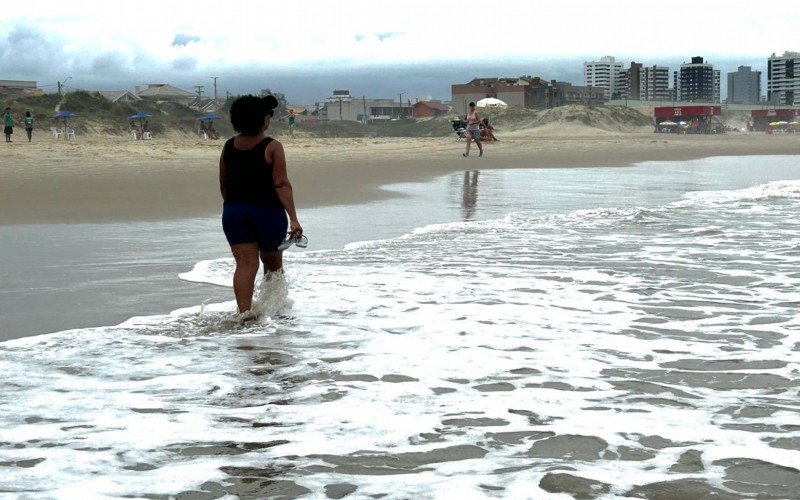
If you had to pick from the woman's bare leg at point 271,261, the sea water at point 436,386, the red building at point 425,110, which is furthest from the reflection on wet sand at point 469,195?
the red building at point 425,110

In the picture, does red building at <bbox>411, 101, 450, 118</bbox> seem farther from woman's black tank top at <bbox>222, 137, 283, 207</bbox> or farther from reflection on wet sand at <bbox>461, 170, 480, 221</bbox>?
woman's black tank top at <bbox>222, 137, 283, 207</bbox>

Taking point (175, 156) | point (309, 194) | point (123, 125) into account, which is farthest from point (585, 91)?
point (309, 194)

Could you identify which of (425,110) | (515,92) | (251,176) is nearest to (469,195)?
(251,176)

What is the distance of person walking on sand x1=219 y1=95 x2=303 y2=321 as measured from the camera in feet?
20.2

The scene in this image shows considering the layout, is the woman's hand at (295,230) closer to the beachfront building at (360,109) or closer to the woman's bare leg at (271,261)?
the woman's bare leg at (271,261)

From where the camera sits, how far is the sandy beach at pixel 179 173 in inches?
531

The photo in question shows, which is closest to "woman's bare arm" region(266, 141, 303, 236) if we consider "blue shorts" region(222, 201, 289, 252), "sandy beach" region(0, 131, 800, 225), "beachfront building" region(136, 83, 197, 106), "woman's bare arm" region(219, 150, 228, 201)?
"blue shorts" region(222, 201, 289, 252)

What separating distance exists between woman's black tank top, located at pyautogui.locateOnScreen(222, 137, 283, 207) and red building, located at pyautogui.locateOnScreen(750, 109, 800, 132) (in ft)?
290

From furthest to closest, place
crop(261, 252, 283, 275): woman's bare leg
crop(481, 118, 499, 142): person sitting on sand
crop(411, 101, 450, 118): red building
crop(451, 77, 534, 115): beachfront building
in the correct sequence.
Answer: crop(411, 101, 450, 118): red building → crop(451, 77, 534, 115): beachfront building → crop(481, 118, 499, 142): person sitting on sand → crop(261, 252, 283, 275): woman's bare leg

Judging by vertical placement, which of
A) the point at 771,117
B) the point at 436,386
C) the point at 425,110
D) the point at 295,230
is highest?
the point at 425,110

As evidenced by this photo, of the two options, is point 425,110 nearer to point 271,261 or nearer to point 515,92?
point 515,92

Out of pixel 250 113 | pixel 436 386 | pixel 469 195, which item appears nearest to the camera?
pixel 436 386

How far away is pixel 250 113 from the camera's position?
613cm

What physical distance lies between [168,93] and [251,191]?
8356 cm
